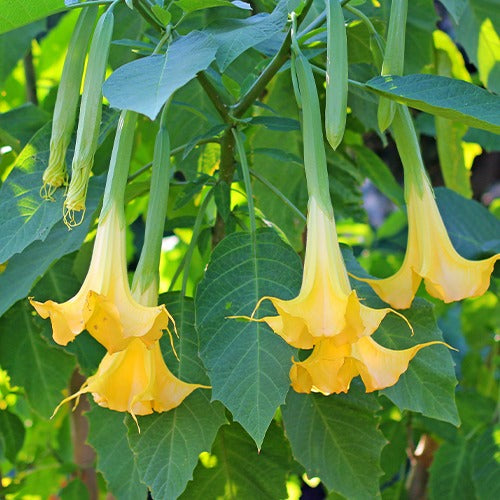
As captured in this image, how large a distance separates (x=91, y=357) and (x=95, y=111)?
0.46m

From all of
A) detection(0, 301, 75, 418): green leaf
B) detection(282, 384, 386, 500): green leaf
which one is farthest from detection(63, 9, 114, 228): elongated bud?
detection(0, 301, 75, 418): green leaf

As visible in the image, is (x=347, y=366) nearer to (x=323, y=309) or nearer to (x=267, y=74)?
(x=323, y=309)

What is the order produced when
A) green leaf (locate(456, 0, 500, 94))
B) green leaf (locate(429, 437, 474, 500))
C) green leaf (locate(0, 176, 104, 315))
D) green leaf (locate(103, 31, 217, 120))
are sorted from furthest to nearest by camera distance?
1. green leaf (locate(429, 437, 474, 500))
2. green leaf (locate(456, 0, 500, 94))
3. green leaf (locate(0, 176, 104, 315))
4. green leaf (locate(103, 31, 217, 120))

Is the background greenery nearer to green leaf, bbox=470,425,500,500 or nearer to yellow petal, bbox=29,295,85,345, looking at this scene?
green leaf, bbox=470,425,500,500

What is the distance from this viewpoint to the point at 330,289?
644 millimetres

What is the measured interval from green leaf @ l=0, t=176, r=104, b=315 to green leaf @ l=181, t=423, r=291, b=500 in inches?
11.1

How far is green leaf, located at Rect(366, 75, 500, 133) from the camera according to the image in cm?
67

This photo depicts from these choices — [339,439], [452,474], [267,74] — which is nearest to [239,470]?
[339,439]

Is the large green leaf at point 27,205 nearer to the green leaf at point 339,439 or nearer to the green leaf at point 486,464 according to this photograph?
the green leaf at point 339,439

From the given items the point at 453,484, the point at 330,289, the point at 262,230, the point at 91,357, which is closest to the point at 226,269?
the point at 262,230

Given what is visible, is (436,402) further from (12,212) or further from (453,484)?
(453,484)

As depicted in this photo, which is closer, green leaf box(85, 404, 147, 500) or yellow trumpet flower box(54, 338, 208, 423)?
yellow trumpet flower box(54, 338, 208, 423)

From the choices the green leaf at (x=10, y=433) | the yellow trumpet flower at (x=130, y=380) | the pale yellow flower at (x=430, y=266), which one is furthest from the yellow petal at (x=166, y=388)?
the green leaf at (x=10, y=433)

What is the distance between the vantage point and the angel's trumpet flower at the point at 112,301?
0.64m
